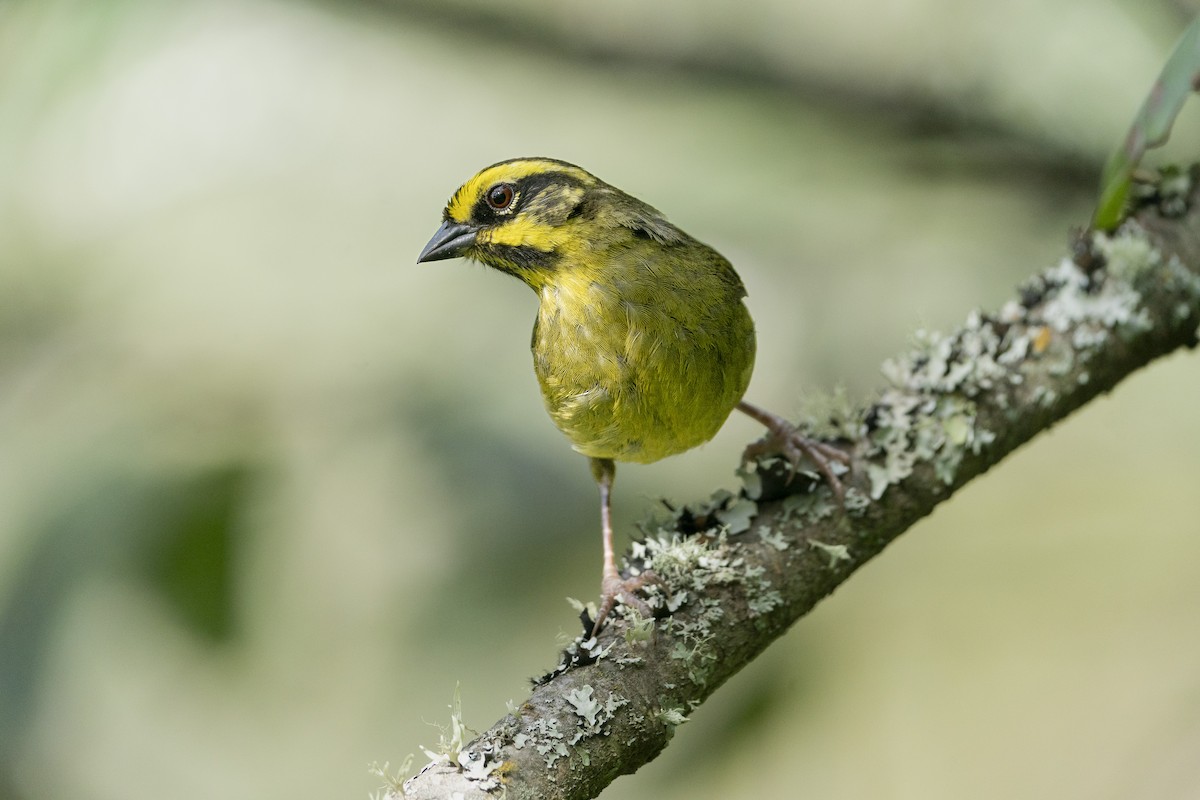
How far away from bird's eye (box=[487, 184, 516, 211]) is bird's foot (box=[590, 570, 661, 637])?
1.02 m

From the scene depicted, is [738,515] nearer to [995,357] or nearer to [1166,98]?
[995,357]

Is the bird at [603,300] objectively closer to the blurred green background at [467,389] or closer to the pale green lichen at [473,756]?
the pale green lichen at [473,756]

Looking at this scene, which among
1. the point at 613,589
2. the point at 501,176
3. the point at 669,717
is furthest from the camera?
the point at 501,176

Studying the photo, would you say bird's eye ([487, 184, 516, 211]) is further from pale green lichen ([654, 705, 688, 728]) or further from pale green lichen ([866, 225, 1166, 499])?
pale green lichen ([654, 705, 688, 728])

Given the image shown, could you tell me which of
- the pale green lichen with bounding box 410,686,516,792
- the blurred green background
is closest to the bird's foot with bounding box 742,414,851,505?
the pale green lichen with bounding box 410,686,516,792

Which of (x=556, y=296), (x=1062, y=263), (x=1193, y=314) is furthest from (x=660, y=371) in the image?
(x=1193, y=314)

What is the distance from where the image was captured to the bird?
2.90m

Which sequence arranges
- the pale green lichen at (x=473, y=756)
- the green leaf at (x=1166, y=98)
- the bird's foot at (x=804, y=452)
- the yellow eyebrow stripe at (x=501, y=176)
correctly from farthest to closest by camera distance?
the bird's foot at (x=804, y=452), the yellow eyebrow stripe at (x=501, y=176), the green leaf at (x=1166, y=98), the pale green lichen at (x=473, y=756)

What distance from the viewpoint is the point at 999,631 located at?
5516 mm

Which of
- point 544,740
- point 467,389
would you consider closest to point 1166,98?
point 544,740

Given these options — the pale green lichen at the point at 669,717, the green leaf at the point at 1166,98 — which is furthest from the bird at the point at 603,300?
the green leaf at the point at 1166,98

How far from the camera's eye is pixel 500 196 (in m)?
2.89

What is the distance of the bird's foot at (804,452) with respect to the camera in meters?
3.05

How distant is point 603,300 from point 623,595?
77cm
